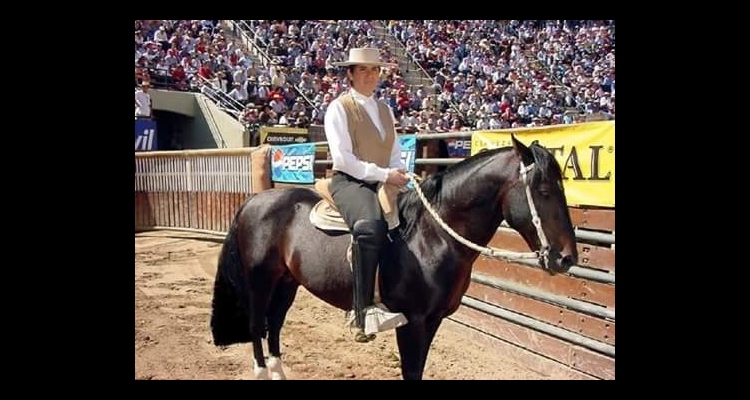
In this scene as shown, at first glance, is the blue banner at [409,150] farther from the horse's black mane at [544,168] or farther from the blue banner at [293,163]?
the horse's black mane at [544,168]

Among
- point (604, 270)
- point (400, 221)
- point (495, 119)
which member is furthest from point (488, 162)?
point (495, 119)

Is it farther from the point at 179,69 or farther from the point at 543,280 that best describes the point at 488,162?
the point at 179,69

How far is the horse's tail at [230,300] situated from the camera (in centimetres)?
506

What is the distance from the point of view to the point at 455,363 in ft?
18.4

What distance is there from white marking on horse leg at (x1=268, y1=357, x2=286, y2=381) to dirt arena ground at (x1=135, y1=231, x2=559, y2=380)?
1.10 ft

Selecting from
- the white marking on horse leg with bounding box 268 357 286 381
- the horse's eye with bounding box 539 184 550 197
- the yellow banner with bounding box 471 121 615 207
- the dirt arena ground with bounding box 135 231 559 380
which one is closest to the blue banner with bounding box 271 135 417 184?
the dirt arena ground with bounding box 135 231 559 380

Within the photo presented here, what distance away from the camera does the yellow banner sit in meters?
4.70

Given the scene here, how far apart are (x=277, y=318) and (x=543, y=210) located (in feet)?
8.39

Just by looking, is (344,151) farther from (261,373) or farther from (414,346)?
(261,373)

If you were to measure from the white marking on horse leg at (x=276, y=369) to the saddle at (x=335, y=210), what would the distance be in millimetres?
1302

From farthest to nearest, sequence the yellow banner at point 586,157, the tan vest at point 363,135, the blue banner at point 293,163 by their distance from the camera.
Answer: the blue banner at point 293,163 < the yellow banner at point 586,157 < the tan vest at point 363,135

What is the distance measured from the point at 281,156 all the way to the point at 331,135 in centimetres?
703

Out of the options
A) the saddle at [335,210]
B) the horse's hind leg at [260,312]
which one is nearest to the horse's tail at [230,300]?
the horse's hind leg at [260,312]

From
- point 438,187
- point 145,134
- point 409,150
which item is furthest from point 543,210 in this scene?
point 145,134
